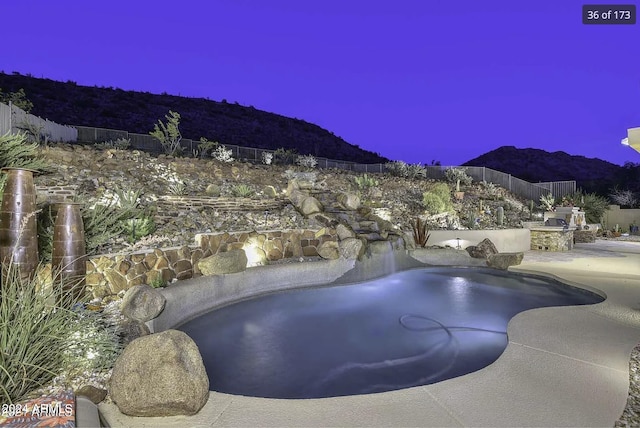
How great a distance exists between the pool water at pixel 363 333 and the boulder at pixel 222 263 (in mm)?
668

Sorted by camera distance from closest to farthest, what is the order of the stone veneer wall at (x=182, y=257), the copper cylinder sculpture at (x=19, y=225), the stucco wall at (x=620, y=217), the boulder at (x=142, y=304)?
the copper cylinder sculpture at (x=19, y=225) < the boulder at (x=142, y=304) < the stone veneer wall at (x=182, y=257) < the stucco wall at (x=620, y=217)

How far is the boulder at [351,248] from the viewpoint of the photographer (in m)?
8.70

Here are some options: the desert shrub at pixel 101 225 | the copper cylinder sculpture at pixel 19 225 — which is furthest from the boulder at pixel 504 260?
the copper cylinder sculpture at pixel 19 225

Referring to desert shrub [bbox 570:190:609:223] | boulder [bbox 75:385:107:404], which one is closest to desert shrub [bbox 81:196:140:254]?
boulder [bbox 75:385:107:404]

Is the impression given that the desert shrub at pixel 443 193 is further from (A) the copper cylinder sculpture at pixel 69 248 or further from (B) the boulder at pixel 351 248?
(A) the copper cylinder sculpture at pixel 69 248

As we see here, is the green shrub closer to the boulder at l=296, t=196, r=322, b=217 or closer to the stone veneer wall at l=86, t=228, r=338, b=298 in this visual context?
the stone veneer wall at l=86, t=228, r=338, b=298

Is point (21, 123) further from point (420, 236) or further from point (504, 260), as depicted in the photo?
point (504, 260)

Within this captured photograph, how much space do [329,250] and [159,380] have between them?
6.11 meters

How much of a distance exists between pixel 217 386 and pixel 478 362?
9.61 feet

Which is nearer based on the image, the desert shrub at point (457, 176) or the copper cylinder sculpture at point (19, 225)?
the copper cylinder sculpture at point (19, 225)

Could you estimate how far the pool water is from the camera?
407cm

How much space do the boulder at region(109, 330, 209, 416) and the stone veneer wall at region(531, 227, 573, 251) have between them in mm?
12972

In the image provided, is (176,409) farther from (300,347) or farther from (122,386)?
(300,347)

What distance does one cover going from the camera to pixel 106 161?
33.8ft
